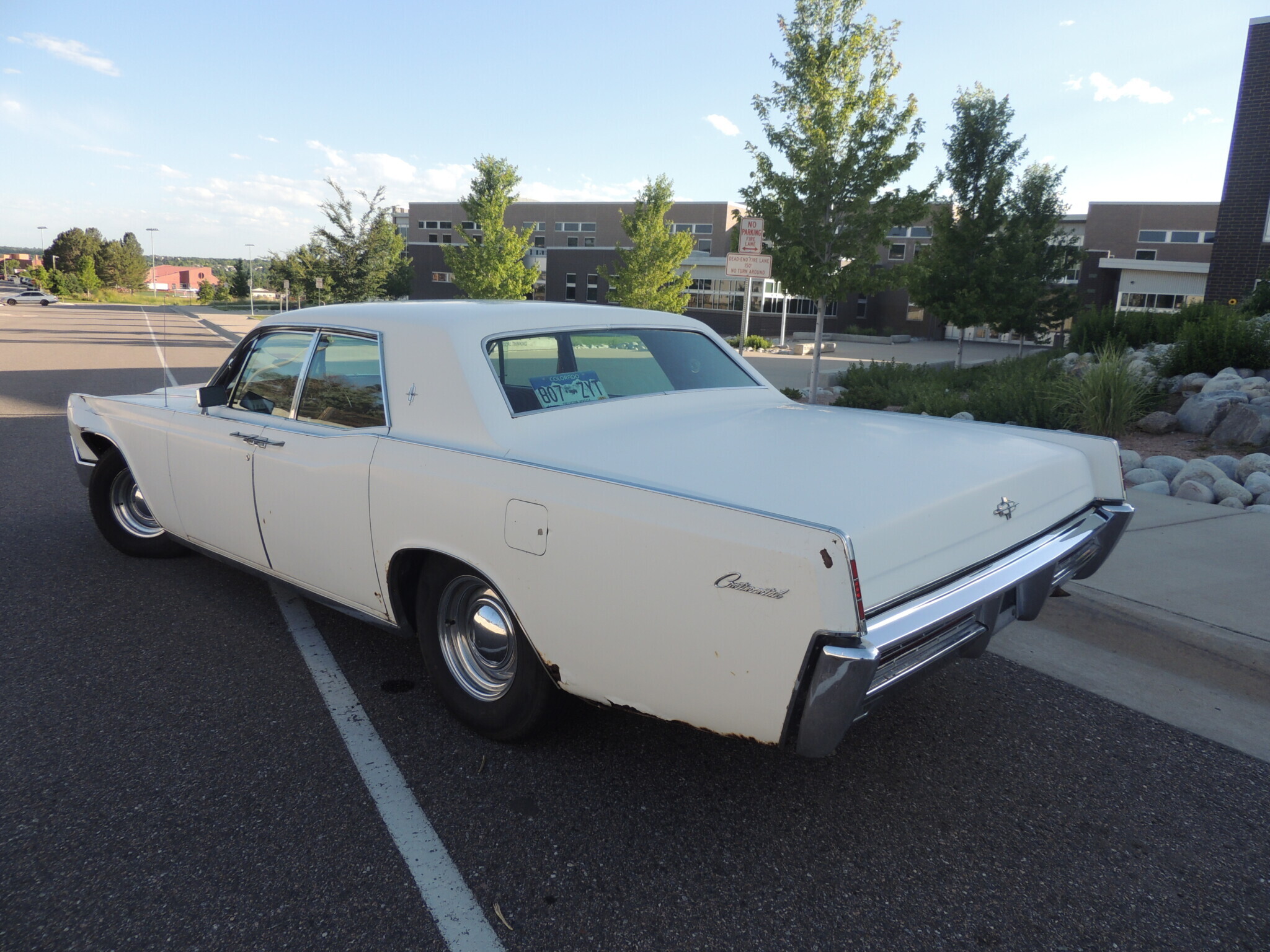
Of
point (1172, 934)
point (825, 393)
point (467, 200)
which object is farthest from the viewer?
point (467, 200)

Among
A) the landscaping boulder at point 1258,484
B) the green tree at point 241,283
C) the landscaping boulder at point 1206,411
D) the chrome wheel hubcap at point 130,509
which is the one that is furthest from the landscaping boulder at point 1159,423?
the green tree at point 241,283

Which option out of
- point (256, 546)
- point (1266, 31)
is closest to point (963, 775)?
point (256, 546)

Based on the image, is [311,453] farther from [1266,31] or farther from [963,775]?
[1266,31]

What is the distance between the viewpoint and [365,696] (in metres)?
3.63

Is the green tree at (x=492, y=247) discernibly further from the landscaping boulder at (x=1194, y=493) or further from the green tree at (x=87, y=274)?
the green tree at (x=87, y=274)

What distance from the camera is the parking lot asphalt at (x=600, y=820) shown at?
7.68ft

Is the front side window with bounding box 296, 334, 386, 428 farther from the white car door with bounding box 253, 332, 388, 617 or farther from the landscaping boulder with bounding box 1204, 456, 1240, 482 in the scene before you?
the landscaping boulder with bounding box 1204, 456, 1240, 482

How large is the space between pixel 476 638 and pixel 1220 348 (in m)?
12.0

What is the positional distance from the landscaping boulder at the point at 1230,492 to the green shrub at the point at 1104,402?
213 centimetres

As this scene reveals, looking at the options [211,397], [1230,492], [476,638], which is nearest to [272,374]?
[211,397]

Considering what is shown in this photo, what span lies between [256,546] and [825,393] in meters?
12.7

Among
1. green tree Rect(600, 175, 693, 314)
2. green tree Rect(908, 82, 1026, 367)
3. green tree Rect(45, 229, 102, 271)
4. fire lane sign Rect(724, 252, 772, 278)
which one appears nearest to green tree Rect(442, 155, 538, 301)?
green tree Rect(600, 175, 693, 314)

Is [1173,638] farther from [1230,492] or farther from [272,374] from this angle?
[272,374]

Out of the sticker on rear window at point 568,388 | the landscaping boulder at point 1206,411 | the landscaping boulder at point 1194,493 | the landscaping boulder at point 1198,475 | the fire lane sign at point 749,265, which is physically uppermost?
the fire lane sign at point 749,265
